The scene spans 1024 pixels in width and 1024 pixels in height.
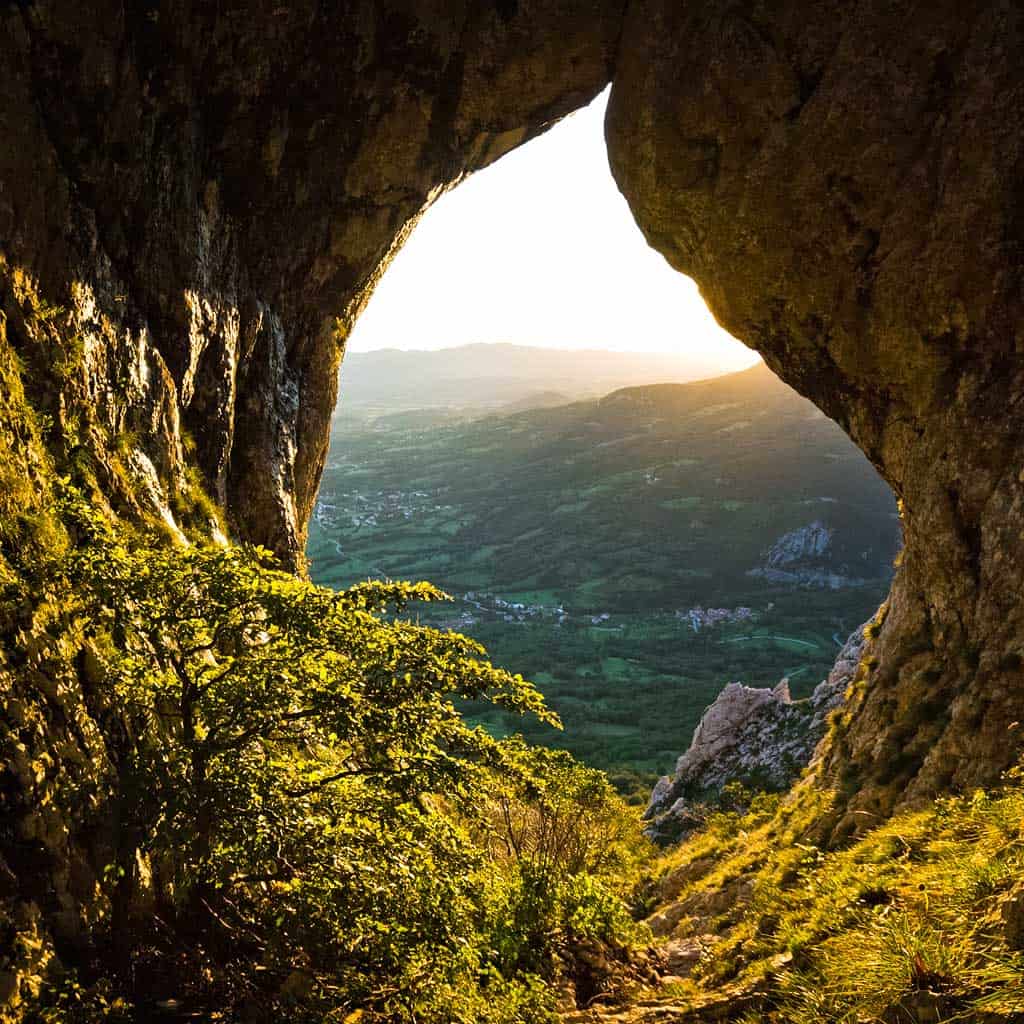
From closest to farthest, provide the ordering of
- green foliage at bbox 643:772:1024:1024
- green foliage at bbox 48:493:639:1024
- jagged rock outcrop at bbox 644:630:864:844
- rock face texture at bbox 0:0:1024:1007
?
green foliage at bbox 643:772:1024:1024, green foliage at bbox 48:493:639:1024, rock face texture at bbox 0:0:1024:1007, jagged rock outcrop at bbox 644:630:864:844

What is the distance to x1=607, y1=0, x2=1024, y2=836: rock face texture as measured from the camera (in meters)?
16.0

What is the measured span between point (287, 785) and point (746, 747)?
35268 mm

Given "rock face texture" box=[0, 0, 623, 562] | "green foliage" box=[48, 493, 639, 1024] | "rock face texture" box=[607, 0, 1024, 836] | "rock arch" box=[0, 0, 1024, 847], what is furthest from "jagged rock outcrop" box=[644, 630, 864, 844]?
"green foliage" box=[48, 493, 639, 1024]

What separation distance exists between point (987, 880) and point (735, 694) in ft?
A: 121

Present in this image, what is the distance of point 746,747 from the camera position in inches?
1471

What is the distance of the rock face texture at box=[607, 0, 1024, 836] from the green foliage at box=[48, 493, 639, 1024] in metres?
11.4

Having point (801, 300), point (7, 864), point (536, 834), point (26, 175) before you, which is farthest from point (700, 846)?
point (26, 175)

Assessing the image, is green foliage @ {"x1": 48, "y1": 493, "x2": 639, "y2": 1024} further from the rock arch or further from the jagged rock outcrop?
the jagged rock outcrop

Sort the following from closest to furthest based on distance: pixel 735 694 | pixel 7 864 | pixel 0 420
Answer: pixel 7 864 < pixel 0 420 < pixel 735 694

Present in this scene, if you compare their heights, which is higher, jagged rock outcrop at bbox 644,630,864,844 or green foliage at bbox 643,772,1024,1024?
green foliage at bbox 643,772,1024,1024

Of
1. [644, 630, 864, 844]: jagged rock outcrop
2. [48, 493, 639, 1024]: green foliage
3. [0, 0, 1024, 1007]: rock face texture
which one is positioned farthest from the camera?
[644, 630, 864, 844]: jagged rock outcrop

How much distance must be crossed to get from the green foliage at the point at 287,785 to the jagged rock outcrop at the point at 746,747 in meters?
28.6

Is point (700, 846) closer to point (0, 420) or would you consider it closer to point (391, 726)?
point (391, 726)

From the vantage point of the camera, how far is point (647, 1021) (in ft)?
35.8
